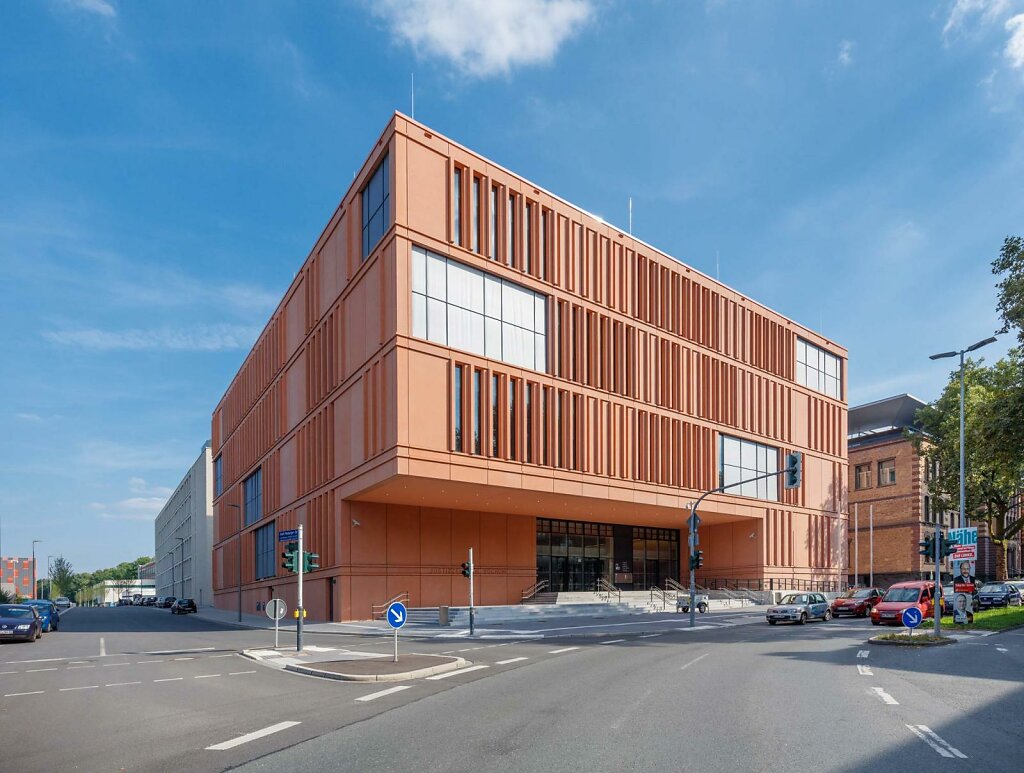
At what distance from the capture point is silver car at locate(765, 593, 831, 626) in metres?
35.4

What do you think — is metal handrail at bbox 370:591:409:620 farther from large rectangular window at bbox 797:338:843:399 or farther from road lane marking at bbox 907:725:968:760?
Answer: large rectangular window at bbox 797:338:843:399

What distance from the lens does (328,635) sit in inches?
1309

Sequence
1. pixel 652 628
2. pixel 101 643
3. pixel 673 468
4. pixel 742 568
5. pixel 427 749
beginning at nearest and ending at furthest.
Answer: pixel 427 749 < pixel 101 643 < pixel 652 628 < pixel 673 468 < pixel 742 568

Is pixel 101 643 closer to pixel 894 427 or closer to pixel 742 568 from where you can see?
pixel 742 568

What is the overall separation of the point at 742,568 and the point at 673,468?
12.5 meters

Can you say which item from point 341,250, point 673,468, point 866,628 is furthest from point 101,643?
point 673,468

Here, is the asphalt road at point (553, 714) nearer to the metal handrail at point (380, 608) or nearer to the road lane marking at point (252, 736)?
the road lane marking at point (252, 736)

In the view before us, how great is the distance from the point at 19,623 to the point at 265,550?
32.9 meters

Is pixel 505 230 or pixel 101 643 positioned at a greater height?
pixel 505 230

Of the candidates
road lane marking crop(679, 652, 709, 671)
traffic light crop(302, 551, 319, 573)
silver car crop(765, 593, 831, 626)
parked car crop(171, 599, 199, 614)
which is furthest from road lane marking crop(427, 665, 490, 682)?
parked car crop(171, 599, 199, 614)

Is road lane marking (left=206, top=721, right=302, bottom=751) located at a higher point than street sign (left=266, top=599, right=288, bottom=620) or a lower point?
higher

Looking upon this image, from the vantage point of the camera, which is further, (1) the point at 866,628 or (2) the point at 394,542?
(2) the point at 394,542

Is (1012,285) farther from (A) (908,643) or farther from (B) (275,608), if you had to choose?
(B) (275,608)

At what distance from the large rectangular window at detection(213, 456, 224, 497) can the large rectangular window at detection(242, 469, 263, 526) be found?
569 inches
